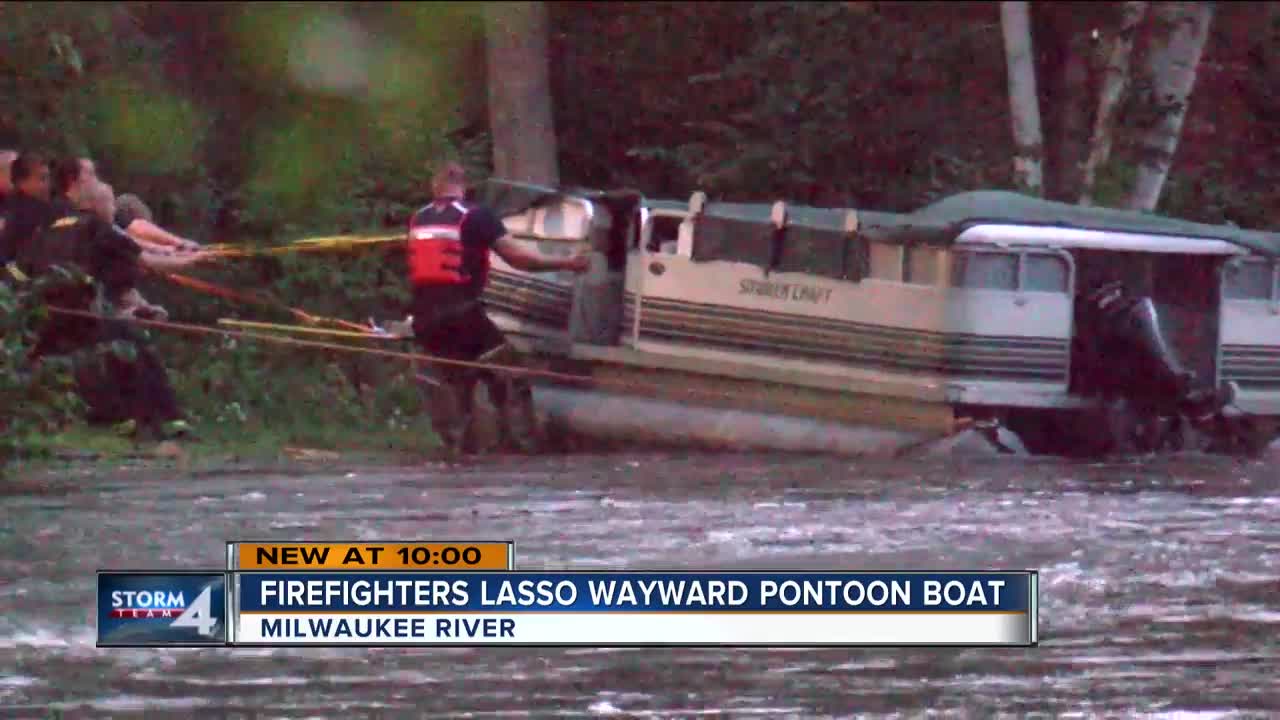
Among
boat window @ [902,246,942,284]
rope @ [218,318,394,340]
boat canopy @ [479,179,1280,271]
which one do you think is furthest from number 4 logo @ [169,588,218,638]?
boat window @ [902,246,942,284]

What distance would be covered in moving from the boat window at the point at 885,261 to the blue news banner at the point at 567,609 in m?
9.15

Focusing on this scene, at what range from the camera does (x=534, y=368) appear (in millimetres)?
16203

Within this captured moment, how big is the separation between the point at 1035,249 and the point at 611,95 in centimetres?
933

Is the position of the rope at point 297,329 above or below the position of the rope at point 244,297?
below

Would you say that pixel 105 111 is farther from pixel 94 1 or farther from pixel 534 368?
pixel 534 368

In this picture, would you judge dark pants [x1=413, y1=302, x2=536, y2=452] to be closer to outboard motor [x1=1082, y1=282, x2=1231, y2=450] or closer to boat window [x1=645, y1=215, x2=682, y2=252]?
boat window [x1=645, y1=215, x2=682, y2=252]

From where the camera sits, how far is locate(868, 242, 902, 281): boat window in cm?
1538

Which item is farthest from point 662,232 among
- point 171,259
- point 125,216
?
point 125,216

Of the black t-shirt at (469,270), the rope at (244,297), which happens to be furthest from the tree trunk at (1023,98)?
the rope at (244,297)

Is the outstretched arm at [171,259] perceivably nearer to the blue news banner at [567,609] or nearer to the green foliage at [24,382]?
the green foliage at [24,382]

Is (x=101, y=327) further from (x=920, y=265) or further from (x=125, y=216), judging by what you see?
(x=920, y=265)

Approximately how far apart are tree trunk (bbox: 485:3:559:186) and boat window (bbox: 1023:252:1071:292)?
8680 mm

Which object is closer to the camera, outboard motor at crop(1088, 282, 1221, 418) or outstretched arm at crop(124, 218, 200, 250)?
outstretched arm at crop(124, 218, 200, 250)

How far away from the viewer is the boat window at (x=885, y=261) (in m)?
15.4
